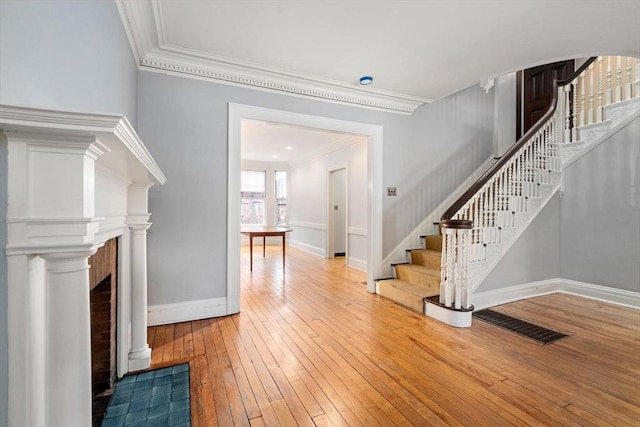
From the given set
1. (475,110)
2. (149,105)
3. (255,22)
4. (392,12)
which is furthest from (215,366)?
(475,110)

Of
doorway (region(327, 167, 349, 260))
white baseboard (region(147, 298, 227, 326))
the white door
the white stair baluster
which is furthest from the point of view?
the white door

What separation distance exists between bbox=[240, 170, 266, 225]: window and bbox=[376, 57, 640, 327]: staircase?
598 cm

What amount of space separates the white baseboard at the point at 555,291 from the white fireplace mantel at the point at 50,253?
3360mm

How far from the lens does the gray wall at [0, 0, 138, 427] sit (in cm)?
85

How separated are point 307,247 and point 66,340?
670cm

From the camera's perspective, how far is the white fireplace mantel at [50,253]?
0.78 m

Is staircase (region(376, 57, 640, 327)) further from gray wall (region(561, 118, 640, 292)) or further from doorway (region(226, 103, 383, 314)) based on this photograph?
doorway (region(226, 103, 383, 314))

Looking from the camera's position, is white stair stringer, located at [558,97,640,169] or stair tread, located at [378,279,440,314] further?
white stair stringer, located at [558,97,640,169]

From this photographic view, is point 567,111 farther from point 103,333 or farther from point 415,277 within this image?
point 103,333

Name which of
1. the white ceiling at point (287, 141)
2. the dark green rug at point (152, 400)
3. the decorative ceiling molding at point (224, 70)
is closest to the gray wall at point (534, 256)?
the decorative ceiling molding at point (224, 70)

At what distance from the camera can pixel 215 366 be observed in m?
2.07

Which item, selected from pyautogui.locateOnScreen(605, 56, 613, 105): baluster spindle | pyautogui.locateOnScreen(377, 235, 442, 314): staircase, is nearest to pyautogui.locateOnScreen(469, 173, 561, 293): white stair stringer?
pyautogui.locateOnScreen(377, 235, 442, 314): staircase

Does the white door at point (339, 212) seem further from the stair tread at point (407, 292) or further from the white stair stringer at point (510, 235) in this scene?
the white stair stringer at point (510, 235)

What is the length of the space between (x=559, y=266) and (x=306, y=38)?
13.9ft
